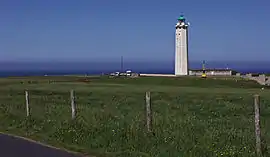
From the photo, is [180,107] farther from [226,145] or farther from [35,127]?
[226,145]

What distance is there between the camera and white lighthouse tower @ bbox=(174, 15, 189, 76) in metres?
123

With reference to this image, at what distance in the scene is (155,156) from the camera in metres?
12.2

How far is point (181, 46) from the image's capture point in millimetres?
123500

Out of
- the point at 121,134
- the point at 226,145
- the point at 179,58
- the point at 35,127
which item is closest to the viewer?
the point at 226,145

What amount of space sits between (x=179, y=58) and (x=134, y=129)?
357 feet

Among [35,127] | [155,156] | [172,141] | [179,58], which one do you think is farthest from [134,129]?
[179,58]

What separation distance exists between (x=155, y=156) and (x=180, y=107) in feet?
45.4

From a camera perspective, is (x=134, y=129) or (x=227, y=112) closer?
(x=134, y=129)

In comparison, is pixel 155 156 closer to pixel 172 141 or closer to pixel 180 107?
pixel 172 141

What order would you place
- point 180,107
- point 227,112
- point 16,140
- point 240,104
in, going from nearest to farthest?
point 16,140, point 227,112, point 180,107, point 240,104

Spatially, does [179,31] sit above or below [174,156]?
above

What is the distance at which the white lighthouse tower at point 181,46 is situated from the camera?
123 meters

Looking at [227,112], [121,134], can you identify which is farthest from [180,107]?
[121,134]

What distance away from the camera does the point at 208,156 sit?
38.4ft
